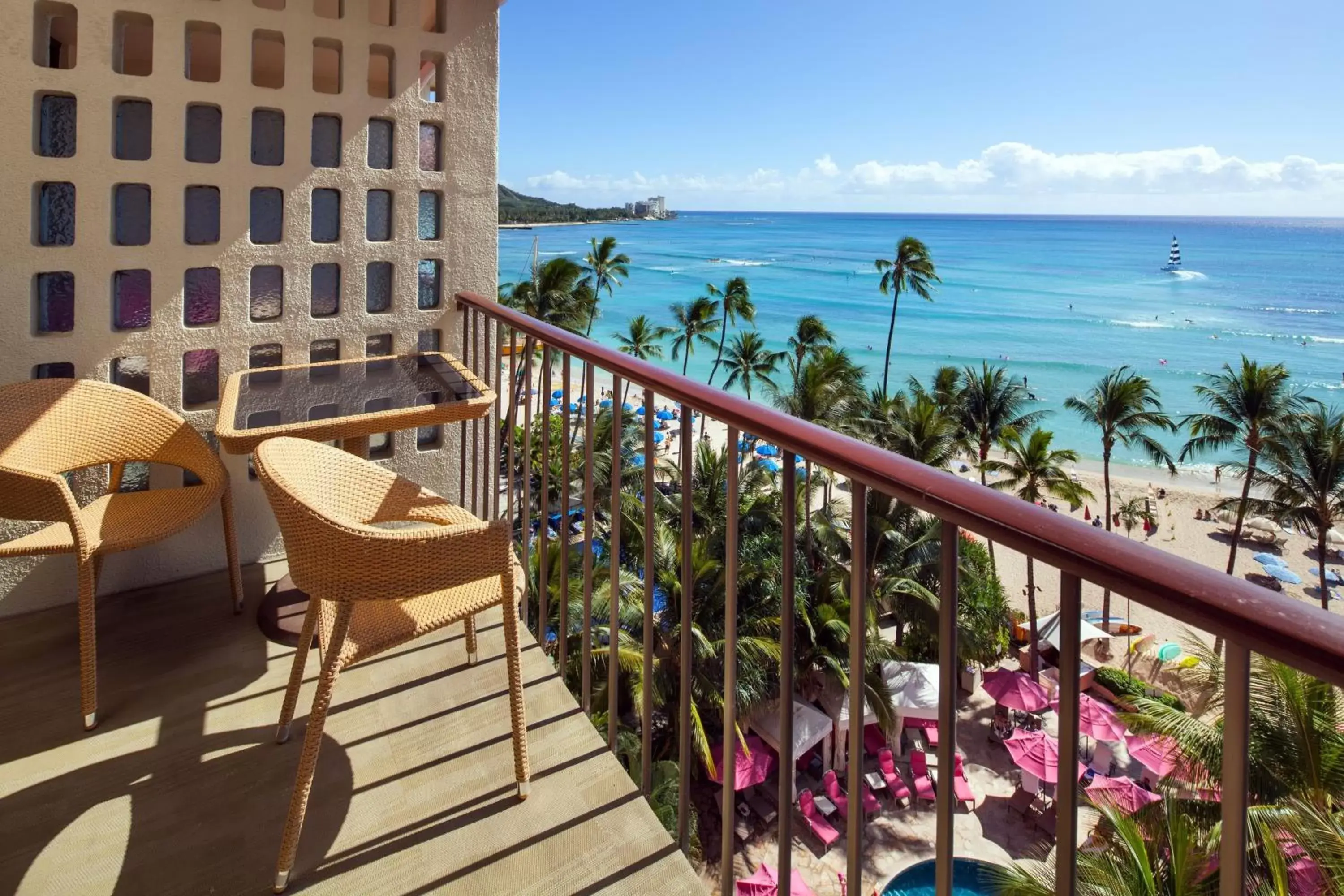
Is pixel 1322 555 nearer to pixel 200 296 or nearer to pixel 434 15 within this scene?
pixel 434 15

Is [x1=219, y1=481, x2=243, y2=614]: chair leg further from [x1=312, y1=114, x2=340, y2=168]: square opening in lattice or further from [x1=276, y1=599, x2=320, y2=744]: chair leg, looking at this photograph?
[x1=312, y1=114, x2=340, y2=168]: square opening in lattice

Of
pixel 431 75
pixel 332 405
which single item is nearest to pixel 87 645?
pixel 332 405

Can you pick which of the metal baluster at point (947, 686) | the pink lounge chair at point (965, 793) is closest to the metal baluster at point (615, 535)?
the metal baluster at point (947, 686)

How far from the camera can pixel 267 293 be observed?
2.69 meters

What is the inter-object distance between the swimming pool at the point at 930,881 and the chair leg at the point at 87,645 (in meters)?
8.59

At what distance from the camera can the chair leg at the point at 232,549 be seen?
93.1 inches

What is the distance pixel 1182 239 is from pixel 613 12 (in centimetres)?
7577

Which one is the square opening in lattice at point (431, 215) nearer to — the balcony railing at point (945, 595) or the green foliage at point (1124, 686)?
the balcony railing at point (945, 595)

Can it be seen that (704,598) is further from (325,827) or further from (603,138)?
(603,138)

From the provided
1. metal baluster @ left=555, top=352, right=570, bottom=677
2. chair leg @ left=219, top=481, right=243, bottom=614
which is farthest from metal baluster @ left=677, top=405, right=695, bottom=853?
chair leg @ left=219, top=481, right=243, bottom=614

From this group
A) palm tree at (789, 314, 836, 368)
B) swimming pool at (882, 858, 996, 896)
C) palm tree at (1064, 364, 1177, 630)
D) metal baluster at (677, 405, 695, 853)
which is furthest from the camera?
palm tree at (789, 314, 836, 368)

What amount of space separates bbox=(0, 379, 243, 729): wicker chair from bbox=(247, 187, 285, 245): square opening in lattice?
0.68m

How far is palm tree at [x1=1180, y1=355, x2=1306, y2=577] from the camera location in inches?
737

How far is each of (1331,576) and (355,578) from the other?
25340 millimetres
